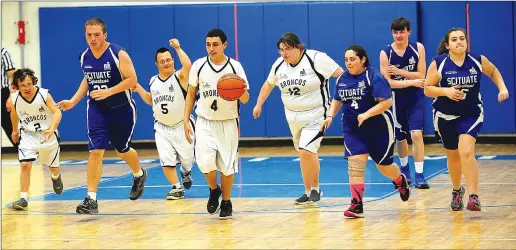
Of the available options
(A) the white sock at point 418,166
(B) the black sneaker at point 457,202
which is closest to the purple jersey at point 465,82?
(B) the black sneaker at point 457,202

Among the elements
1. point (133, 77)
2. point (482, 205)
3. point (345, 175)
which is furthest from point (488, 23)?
point (133, 77)

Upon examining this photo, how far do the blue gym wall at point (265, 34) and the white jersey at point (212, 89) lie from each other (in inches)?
343

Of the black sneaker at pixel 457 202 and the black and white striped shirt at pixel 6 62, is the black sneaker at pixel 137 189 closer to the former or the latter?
the black sneaker at pixel 457 202

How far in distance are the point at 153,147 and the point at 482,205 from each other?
33.0ft

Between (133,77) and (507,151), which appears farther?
(507,151)

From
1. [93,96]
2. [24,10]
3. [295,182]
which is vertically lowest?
[295,182]

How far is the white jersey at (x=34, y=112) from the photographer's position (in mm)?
10883

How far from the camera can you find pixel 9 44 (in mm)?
18781

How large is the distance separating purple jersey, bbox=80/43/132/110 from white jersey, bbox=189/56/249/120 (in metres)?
0.91

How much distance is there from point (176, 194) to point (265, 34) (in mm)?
7681

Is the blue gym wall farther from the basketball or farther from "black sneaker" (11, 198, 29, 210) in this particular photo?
the basketball

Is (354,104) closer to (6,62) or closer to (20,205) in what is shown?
(20,205)

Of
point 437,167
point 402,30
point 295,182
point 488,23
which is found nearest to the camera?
point 402,30

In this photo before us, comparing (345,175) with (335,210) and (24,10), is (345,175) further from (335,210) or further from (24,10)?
(24,10)
